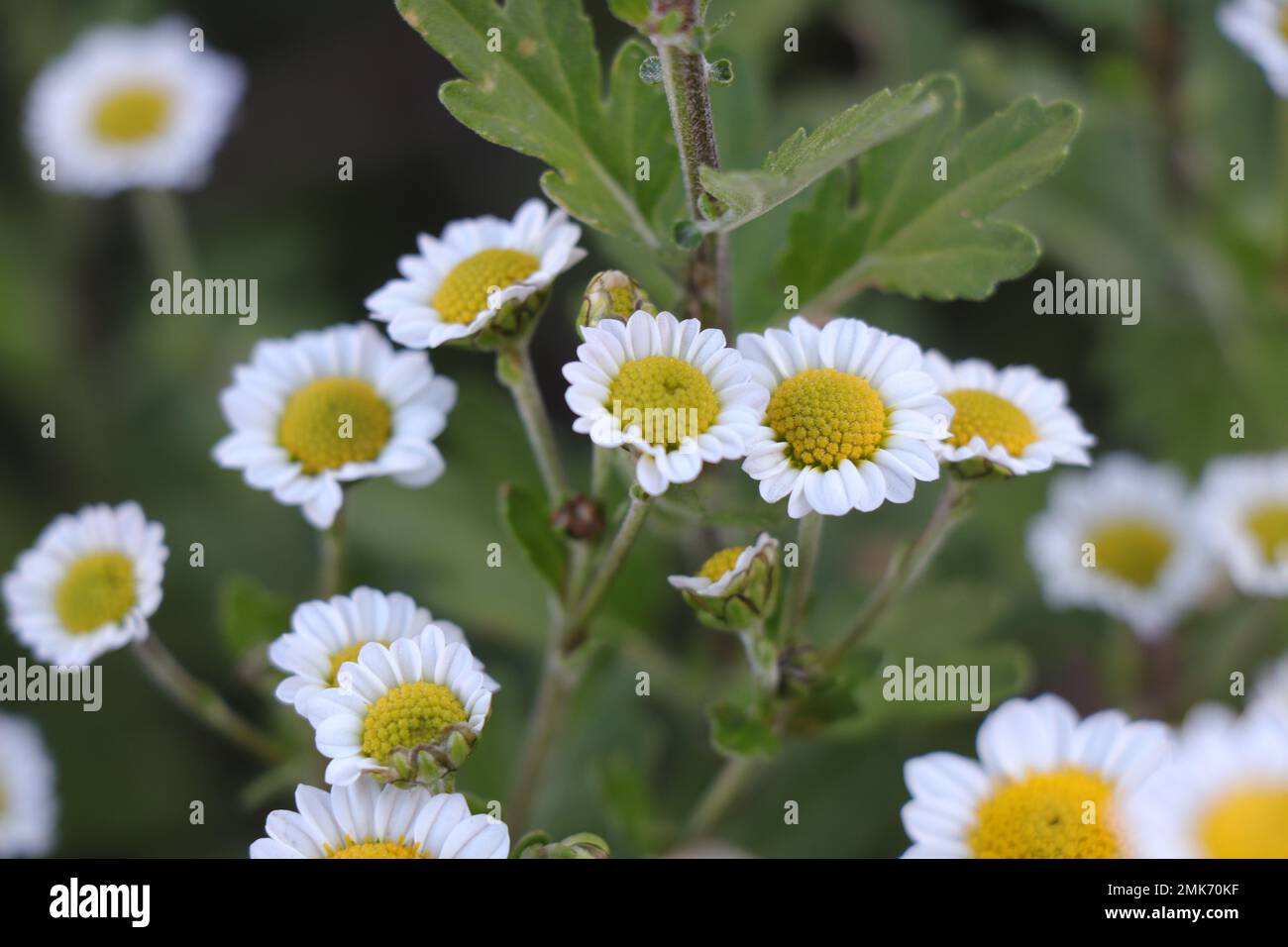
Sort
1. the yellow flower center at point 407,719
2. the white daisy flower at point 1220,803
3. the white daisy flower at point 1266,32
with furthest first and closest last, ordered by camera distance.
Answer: the white daisy flower at point 1266,32
the yellow flower center at point 407,719
the white daisy flower at point 1220,803

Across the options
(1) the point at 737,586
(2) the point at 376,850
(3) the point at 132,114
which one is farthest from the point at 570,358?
(2) the point at 376,850

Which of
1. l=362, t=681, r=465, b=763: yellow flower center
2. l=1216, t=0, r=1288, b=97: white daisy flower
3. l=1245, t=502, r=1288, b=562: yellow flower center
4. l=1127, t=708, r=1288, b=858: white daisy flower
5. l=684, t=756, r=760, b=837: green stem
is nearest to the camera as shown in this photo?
l=1127, t=708, r=1288, b=858: white daisy flower

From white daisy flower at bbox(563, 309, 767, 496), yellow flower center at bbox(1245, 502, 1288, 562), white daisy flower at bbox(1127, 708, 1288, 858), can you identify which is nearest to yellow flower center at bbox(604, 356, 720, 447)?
white daisy flower at bbox(563, 309, 767, 496)

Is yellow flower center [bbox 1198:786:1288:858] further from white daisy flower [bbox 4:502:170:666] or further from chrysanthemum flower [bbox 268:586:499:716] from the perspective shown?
white daisy flower [bbox 4:502:170:666]

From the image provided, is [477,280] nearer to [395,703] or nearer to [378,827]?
[395,703]

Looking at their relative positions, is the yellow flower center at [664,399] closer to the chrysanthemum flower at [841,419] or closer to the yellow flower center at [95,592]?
the chrysanthemum flower at [841,419]

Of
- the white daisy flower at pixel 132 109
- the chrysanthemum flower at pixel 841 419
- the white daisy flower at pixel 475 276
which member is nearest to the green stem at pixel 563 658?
the chrysanthemum flower at pixel 841 419

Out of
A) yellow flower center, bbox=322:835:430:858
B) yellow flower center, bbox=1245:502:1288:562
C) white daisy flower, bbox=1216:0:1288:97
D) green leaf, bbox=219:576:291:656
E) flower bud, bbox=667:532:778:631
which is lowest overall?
yellow flower center, bbox=322:835:430:858
